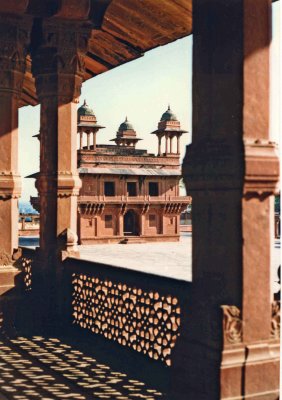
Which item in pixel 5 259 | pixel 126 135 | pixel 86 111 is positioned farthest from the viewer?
pixel 126 135

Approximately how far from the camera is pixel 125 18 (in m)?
8.41

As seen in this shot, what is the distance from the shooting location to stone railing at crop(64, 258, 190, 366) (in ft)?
18.6

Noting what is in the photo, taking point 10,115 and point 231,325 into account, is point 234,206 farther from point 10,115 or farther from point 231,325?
point 10,115

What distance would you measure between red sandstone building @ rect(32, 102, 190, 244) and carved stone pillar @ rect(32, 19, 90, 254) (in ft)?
92.1

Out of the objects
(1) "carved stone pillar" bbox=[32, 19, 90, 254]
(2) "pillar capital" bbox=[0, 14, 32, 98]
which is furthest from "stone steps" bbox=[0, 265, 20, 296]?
(2) "pillar capital" bbox=[0, 14, 32, 98]

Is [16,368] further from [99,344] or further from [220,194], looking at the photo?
[220,194]

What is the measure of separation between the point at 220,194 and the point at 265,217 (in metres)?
0.40

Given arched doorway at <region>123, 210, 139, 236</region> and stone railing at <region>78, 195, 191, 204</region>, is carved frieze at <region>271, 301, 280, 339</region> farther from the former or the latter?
arched doorway at <region>123, 210, 139, 236</region>

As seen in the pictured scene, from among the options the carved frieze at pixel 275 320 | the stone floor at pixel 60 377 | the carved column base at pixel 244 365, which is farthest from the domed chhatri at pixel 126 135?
the carved column base at pixel 244 365

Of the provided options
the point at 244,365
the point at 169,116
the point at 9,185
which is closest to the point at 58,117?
the point at 9,185

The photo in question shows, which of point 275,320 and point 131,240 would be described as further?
point 131,240

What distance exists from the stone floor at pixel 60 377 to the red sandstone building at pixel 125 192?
1157 inches

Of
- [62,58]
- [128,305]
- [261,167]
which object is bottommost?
[128,305]

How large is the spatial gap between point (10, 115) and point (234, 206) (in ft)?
16.9
